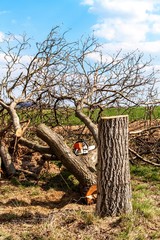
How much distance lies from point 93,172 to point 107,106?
2.94 metres

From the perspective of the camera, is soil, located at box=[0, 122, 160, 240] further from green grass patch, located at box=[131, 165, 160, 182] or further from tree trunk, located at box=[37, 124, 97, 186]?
green grass patch, located at box=[131, 165, 160, 182]

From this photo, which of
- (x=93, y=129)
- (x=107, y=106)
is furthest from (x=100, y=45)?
(x=93, y=129)

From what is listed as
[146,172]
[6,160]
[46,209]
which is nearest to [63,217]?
[46,209]

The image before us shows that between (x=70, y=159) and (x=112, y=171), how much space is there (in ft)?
3.82

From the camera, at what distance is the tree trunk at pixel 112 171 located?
13.7 feet

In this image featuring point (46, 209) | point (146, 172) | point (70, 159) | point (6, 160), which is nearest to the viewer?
point (46, 209)

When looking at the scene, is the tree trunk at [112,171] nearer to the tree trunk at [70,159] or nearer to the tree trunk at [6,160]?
the tree trunk at [70,159]

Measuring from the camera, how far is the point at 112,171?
4.17 meters

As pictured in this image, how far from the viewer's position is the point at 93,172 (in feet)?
17.5

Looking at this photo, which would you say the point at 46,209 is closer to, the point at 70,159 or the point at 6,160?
the point at 70,159

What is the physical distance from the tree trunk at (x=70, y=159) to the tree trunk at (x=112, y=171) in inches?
36.3

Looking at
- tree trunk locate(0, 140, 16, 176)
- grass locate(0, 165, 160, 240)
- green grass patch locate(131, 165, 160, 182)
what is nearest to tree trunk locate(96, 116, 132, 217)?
grass locate(0, 165, 160, 240)

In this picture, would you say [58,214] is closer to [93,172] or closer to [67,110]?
[93,172]

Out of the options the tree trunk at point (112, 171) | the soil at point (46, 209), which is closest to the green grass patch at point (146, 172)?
the soil at point (46, 209)
